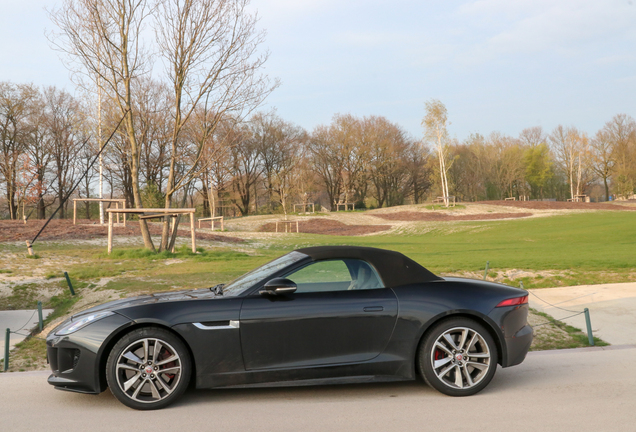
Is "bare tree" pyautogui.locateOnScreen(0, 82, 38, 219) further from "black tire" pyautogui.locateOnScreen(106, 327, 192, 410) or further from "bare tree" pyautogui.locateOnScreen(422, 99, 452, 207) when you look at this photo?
"black tire" pyautogui.locateOnScreen(106, 327, 192, 410)

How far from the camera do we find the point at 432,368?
474cm

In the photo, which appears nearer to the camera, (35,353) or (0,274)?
(35,353)

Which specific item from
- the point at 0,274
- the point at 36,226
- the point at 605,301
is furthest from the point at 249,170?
the point at 605,301

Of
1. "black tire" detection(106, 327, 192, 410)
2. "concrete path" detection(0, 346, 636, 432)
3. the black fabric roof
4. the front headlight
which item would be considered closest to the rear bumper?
"concrete path" detection(0, 346, 636, 432)

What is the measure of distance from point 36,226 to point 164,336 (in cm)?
2274

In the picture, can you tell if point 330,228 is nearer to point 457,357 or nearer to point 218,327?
→ point 457,357

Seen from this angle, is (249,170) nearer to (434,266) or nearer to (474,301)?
(434,266)

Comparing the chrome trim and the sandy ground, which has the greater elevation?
the sandy ground

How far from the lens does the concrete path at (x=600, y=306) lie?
7.36m

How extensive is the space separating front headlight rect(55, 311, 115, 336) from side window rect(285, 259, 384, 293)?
1.67 meters

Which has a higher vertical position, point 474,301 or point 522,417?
point 474,301

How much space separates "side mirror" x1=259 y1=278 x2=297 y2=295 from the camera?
4570 mm

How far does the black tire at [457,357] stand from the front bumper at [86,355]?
2.67 metres

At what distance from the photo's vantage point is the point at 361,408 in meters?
4.43
